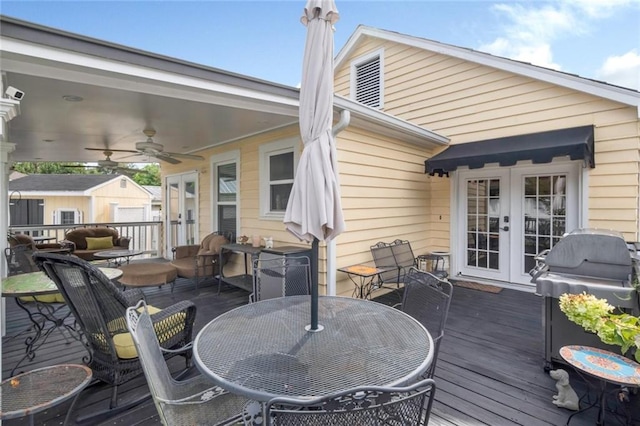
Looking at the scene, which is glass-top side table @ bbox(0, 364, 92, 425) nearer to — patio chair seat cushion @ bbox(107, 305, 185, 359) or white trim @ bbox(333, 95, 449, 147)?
patio chair seat cushion @ bbox(107, 305, 185, 359)

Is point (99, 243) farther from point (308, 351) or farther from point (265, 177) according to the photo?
point (308, 351)

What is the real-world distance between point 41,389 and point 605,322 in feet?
10.8

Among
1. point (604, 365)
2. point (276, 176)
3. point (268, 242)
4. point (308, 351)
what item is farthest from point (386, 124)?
point (308, 351)

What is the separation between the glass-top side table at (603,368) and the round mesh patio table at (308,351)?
1.03 metres

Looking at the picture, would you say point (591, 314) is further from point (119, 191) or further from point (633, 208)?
point (119, 191)

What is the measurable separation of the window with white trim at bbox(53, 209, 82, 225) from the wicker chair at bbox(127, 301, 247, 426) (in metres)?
18.2

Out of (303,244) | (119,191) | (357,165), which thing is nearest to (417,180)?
(357,165)

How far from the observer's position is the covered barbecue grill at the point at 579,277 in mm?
2480

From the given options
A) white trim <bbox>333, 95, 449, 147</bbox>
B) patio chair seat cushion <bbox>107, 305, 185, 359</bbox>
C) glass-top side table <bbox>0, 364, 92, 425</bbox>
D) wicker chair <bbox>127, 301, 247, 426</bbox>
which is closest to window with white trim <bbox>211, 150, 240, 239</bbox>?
white trim <bbox>333, 95, 449, 147</bbox>

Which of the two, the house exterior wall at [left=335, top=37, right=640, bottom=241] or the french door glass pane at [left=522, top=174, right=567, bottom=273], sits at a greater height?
the house exterior wall at [left=335, top=37, right=640, bottom=241]

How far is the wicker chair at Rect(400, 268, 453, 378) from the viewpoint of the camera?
211 cm

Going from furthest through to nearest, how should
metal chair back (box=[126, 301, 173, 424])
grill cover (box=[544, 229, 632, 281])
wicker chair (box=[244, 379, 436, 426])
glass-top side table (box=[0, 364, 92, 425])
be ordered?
grill cover (box=[544, 229, 632, 281]) < glass-top side table (box=[0, 364, 92, 425]) < metal chair back (box=[126, 301, 173, 424]) < wicker chair (box=[244, 379, 436, 426])

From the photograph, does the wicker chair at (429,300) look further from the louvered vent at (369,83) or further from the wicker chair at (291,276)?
the louvered vent at (369,83)

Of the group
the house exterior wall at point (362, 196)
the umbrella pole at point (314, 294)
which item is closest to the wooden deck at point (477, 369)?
the umbrella pole at point (314, 294)
